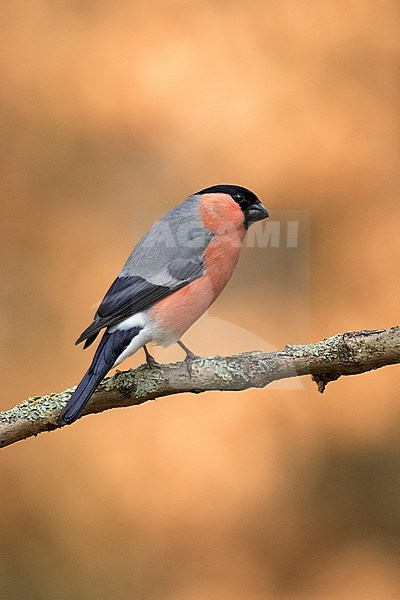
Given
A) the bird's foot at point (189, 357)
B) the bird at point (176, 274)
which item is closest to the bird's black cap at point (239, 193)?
the bird at point (176, 274)

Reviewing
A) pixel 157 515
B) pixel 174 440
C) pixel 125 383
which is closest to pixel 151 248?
pixel 125 383

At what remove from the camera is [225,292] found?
922 millimetres

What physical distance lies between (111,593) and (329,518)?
0.26m

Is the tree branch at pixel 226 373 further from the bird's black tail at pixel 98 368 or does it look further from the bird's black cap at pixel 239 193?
the bird's black cap at pixel 239 193

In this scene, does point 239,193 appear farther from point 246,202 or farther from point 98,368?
point 98,368

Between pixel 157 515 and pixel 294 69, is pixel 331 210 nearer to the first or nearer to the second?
pixel 294 69

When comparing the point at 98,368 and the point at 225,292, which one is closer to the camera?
the point at 98,368

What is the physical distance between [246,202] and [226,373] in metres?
0.16

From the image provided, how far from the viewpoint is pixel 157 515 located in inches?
42.0

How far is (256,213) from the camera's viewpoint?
34.9 inches

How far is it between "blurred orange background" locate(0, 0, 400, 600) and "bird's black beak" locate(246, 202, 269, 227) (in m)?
0.04

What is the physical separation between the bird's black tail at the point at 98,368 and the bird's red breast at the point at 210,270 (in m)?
0.03

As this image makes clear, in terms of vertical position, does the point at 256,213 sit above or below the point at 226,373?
above

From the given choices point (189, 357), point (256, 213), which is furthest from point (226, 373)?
point (256, 213)
